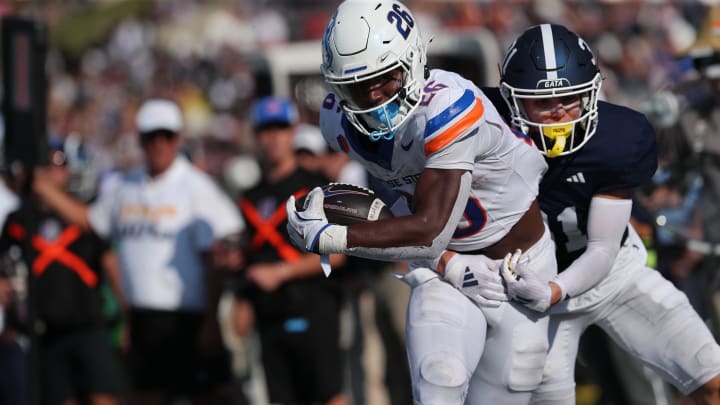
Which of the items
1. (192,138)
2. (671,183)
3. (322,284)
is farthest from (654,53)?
(322,284)

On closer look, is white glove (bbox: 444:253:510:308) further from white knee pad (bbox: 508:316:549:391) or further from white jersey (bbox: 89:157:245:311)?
white jersey (bbox: 89:157:245:311)

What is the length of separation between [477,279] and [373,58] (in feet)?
3.00

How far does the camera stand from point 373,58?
3793mm

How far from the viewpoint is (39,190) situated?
626 cm

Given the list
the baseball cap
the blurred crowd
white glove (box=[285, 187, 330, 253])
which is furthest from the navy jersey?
the baseball cap

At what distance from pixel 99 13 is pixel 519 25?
308 inches

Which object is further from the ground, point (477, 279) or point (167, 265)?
point (477, 279)

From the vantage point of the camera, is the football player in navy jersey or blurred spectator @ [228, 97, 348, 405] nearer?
the football player in navy jersey

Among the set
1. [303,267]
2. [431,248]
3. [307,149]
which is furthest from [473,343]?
[307,149]

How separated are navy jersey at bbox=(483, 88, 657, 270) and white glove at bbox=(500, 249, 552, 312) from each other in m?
0.37

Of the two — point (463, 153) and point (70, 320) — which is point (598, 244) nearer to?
point (463, 153)

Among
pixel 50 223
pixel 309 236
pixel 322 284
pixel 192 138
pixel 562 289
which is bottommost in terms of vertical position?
pixel 192 138

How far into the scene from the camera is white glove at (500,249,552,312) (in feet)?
13.5

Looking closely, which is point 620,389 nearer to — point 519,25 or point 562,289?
point 562,289
